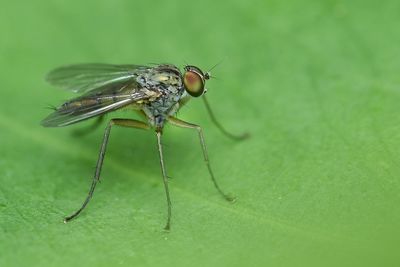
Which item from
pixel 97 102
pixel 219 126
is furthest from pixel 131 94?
pixel 219 126

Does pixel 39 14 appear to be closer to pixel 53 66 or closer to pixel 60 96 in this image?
pixel 53 66

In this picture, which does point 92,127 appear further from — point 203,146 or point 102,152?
point 203,146

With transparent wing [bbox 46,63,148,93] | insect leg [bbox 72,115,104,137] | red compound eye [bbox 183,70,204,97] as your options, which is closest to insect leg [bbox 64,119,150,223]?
red compound eye [bbox 183,70,204,97]

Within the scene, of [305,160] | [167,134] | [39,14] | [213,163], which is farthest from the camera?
[39,14]

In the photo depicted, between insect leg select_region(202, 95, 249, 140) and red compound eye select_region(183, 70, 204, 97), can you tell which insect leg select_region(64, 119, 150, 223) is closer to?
red compound eye select_region(183, 70, 204, 97)

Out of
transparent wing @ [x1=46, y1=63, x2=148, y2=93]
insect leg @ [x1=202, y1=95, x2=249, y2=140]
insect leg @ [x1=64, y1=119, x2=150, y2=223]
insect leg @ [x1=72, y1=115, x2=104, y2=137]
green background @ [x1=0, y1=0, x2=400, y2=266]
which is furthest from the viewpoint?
insect leg @ [x1=72, y1=115, x2=104, y2=137]

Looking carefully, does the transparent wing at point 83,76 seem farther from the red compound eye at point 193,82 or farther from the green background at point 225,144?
the red compound eye at point 193,82

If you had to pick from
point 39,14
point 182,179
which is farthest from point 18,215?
point 39,14
